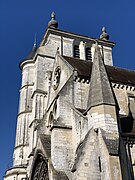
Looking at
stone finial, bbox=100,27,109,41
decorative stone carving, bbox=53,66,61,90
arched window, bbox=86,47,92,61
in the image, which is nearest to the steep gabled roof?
decorative stone carving, bbox=53,66,61,90

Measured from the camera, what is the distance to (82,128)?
11156mm

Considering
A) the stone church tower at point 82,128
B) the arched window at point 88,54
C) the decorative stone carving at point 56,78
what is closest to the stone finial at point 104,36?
the arched window at point 88,54

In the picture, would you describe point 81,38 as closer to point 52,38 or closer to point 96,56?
point 52,38

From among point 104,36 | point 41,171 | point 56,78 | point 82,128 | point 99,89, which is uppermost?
point 104,36

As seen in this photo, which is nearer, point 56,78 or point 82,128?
point 82,128

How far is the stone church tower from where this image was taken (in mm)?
9273

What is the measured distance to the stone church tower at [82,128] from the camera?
365 inches

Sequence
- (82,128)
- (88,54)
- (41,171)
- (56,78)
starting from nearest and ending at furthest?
1. (82,128)
2. (41,171)
3. (56,78)
4. (88,54)

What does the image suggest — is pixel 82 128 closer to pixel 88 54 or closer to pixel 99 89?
pixel 99 89

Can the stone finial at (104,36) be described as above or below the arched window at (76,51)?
above

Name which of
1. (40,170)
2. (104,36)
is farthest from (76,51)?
(40,170)

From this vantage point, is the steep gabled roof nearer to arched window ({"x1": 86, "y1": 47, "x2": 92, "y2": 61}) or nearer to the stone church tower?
the stone church tower

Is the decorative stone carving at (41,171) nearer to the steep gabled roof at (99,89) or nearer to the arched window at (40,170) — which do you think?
the arched window at (40,170)

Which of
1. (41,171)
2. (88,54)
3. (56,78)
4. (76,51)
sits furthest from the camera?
(88,54)
